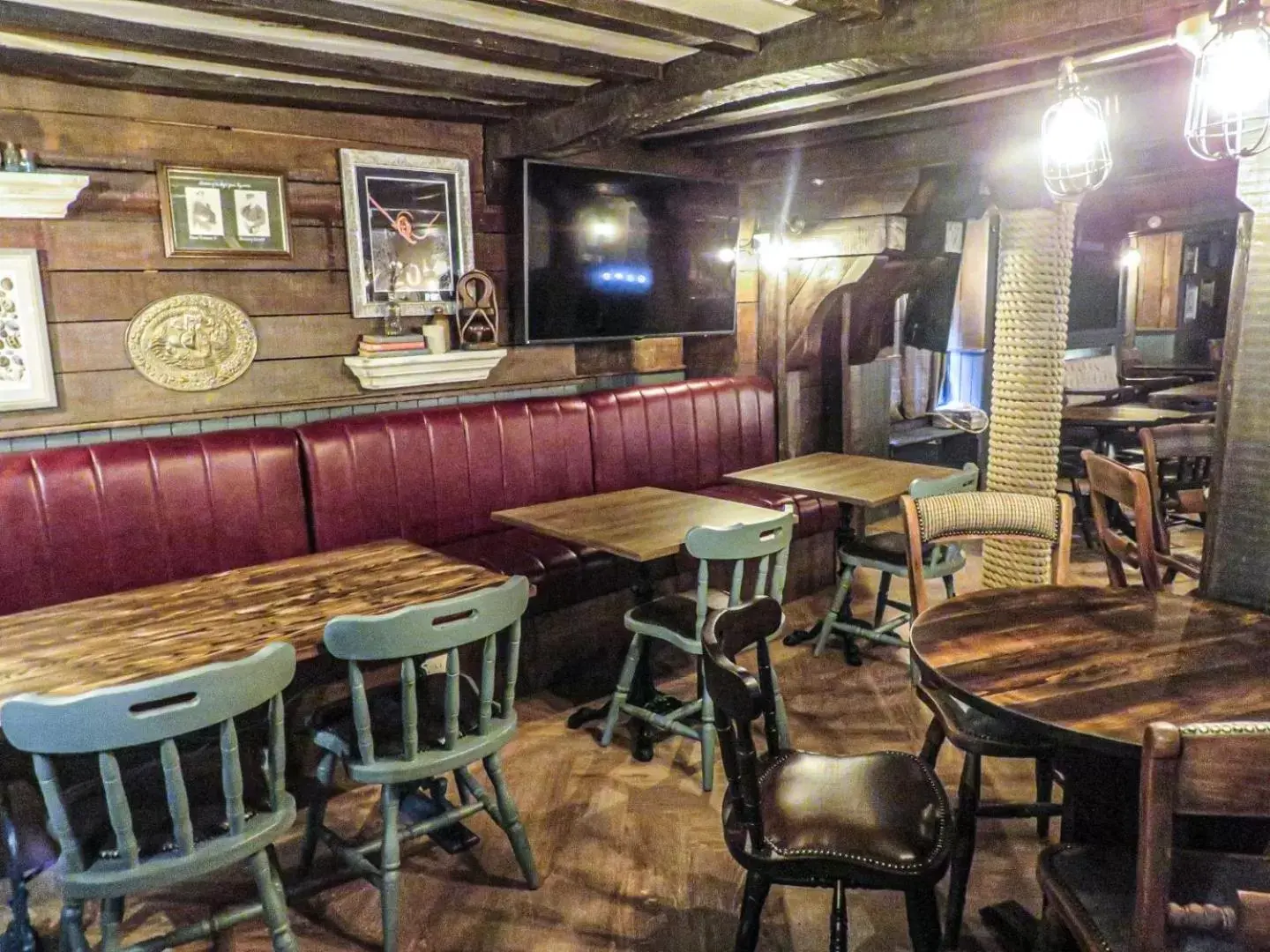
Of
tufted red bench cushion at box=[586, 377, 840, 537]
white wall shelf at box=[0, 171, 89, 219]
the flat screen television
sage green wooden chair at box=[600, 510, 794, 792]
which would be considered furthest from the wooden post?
white wall shelf at box=[0, 171, 89, 219]

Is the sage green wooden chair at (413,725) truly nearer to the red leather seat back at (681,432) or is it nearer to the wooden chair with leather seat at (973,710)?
the wooden chair with leather seat at (973,710)

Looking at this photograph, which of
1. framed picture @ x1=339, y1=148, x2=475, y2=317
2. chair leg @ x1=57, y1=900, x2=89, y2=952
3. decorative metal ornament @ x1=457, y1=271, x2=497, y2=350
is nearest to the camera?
chair leg @ x1=57, y1=900, x2=89, y2=952

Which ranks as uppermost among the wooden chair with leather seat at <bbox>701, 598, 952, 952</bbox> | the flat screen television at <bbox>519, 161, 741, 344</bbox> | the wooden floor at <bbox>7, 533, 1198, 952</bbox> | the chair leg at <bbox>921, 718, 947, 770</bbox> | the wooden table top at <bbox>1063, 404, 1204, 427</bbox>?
the flat screen television at <bbox>519, 161, 741, 344</bbox>

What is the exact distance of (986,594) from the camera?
2.09m

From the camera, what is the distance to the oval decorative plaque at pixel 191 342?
316cm

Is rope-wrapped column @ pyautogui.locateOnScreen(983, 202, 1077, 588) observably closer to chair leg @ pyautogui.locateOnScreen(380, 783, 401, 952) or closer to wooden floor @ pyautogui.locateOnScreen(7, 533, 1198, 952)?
wooden floor @ pyautogui.locateOnScreen(7, 533, 1198, 952)

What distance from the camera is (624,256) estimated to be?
14.1 feet

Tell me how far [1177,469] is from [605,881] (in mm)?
3776

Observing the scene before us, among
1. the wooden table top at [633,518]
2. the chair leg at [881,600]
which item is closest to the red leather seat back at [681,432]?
the wooden table top at [633,518]

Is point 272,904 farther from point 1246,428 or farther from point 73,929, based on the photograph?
point 1246,428

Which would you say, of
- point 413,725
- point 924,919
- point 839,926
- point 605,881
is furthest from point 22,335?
point 924,919

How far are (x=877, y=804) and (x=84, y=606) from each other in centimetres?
204

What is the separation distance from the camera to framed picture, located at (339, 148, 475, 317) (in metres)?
3.60

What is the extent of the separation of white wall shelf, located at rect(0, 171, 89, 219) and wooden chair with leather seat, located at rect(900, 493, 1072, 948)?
272cm
